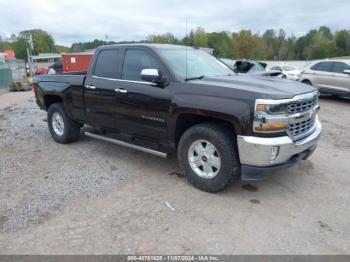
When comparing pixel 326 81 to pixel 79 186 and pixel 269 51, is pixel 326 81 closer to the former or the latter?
pixel 79 186

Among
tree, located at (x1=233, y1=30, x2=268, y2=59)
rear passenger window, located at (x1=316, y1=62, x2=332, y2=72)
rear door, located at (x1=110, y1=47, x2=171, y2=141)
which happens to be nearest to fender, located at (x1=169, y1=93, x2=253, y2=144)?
rear door, located at (x1=110, y1=47, x2=171, y2=141)

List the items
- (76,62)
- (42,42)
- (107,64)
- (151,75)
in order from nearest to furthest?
(151,75) < (107,64) < (76,62) < (42,42)

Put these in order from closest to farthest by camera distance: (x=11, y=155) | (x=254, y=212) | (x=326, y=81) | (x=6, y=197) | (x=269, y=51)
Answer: (x=254, y=212), (x=6, y=197), (x=11, y=155), (x=326, y=81), (x=269, y=51)

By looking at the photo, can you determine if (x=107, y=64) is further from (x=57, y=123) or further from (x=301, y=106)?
(x=301, y=106)

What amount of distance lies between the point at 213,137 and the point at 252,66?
9701mm

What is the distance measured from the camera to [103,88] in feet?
17.3

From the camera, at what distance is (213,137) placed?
3973 mm

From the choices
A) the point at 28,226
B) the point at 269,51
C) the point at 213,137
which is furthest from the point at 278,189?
the point at 269,51

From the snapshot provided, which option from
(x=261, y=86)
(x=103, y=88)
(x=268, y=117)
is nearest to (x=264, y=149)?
(x=268, y=117)

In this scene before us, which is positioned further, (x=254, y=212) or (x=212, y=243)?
(x=254, y=212)

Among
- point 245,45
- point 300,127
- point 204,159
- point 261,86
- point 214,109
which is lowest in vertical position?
point 204,159

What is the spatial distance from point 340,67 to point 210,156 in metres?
10.6

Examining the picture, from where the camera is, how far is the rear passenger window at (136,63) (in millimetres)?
4758

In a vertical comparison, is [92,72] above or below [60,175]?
above
